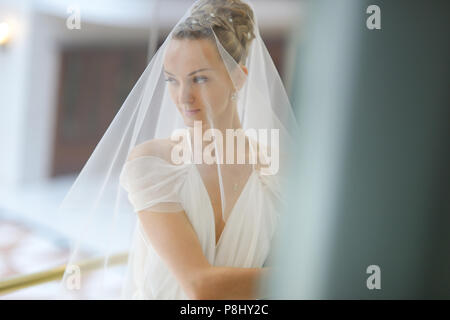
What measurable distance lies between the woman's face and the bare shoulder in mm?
64

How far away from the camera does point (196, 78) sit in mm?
639

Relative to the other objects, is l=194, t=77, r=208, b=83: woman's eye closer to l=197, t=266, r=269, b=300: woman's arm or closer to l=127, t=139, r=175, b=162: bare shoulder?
l=127, t=139, r=175, b=162: bare shoulder

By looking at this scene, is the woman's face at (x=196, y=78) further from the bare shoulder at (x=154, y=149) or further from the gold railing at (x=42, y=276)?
the gold railing at (x=42, y=276)

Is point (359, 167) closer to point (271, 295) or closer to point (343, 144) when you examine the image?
point (343, 144)

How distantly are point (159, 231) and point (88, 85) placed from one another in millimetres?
1530

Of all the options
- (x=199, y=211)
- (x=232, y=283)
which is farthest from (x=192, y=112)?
(x=232, y=283)

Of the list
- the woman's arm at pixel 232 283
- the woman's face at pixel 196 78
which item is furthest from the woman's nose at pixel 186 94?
the woman's arm at pixel 232 283

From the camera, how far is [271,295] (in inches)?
22.5

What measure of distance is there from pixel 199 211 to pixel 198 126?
15cm

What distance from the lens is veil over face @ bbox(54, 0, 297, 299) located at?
64 cm

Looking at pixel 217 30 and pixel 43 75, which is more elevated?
pixel 43 75

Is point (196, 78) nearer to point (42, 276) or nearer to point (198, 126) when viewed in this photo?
point (198, 126)

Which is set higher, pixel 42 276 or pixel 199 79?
pixel 199 79
